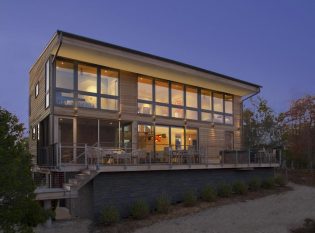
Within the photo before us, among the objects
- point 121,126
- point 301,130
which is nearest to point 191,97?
point 121,126

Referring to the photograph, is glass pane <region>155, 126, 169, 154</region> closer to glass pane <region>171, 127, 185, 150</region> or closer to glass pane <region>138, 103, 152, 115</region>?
glass pane <region>171, 127, 185, 150</region>

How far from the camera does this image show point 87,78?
18859mm

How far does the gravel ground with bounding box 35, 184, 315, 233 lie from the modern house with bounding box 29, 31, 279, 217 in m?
1.70

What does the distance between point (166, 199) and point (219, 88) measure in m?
9.96

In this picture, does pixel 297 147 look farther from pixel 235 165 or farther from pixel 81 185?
pixel 81 185

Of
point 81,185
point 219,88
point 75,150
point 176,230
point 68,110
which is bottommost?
point 176,230

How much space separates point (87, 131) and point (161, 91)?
4.91 metres

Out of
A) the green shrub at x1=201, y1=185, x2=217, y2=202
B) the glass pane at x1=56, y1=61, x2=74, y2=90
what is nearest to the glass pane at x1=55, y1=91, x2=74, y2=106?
the glass pane at x1=56, y1=61, x2=74, y2=90

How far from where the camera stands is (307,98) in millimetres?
33281

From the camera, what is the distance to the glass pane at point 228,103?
25.5 metres

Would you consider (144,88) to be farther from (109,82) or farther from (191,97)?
(191,97)

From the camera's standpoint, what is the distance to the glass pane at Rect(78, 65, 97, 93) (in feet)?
61.1

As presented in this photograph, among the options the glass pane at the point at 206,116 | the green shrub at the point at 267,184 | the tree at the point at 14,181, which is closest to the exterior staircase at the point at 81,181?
the tree at the point at 14,181

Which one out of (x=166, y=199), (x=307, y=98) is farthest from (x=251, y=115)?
(x=166, y=199)
